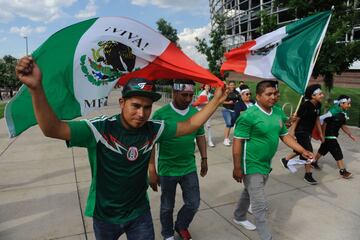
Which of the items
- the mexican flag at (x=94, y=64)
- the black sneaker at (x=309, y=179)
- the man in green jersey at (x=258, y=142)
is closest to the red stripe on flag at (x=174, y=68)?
the mexican flag at (x=94, y=64)

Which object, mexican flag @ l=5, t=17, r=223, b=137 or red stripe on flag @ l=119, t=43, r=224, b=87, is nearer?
mexican flag @ l=5, t=17, r=223, b=137

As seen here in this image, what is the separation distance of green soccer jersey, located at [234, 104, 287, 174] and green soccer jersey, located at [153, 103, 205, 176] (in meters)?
0.60

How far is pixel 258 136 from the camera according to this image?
145 inches

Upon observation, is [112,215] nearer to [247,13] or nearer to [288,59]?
[288,59]

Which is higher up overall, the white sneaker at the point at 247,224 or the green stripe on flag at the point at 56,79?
the green stripe on flag at the point at 56,79

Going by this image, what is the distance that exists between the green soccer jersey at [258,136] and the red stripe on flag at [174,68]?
0.68 m

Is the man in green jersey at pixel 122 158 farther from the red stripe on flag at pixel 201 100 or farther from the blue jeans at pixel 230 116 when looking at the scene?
the blue jeans at pixel 230 116

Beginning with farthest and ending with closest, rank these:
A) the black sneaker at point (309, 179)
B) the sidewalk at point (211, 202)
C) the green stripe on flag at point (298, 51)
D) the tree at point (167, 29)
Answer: the tree at point (167, 29), the black sneaker at point (309, 179), the green stripe on flag at point (298, 51), the sidewalk at point (211, 202)

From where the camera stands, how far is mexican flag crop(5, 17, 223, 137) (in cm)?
321

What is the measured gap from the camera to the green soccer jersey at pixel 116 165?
93.7 inches

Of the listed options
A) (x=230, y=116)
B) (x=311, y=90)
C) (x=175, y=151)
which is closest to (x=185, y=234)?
(x=175, y=151)

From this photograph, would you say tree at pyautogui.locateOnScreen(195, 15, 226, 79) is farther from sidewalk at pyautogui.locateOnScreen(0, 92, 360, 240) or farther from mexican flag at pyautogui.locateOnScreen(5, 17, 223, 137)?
mexican flag at pyautogui.locateOnScreen(5, 17, 223, 137)

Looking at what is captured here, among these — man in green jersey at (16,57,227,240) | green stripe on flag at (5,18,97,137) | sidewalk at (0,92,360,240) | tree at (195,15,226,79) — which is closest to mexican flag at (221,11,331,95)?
sidewalk at (0,92,360,240)

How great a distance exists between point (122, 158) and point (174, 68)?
149 cm
